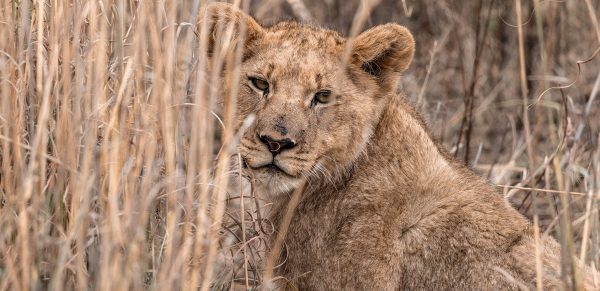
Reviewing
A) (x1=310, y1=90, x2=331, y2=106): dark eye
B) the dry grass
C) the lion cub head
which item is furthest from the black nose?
(x1=310, y1=90, x2=331, y2=106): dark eye

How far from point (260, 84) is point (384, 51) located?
634mm

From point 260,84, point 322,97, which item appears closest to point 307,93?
point 322,97

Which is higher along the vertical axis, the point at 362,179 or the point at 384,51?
the point at 384,51

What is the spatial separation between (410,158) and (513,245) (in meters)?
0.64

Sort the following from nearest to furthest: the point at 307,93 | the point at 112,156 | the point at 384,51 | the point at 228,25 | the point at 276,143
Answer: the point at 112,156 → the point at 276,143 → the point at 228,25 → the point at 307,93 → the point at 384,51

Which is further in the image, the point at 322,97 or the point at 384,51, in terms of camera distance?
the point at 384,51

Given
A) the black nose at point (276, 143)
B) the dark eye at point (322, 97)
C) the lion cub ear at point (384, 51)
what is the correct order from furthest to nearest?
the lion cub ear at point (384, 51), the dark eye at point (322, 97), the black nose at point (276, 143)

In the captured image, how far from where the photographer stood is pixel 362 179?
14.7 feet

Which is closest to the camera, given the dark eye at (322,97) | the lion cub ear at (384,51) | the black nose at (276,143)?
Answer: the black nose at (276,143)

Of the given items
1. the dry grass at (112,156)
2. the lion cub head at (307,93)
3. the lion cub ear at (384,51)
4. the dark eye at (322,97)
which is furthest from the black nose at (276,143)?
the lion cub ear at (384,51)

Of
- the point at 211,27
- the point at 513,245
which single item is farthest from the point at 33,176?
the point at 513,245

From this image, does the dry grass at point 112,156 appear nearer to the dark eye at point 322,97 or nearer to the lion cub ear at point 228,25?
the lion cub ear at point 228,25

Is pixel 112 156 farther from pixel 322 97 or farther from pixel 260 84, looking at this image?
pixel 322 97

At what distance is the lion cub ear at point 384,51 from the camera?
4.56 metres
